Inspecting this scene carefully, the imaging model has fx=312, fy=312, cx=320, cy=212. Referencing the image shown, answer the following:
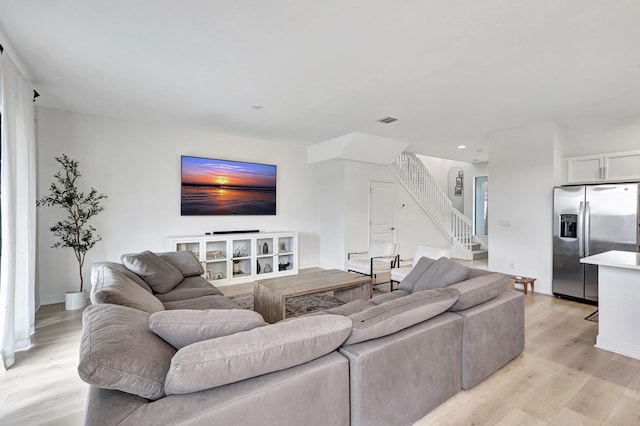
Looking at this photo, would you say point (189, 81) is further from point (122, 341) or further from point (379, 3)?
point (122, 341)

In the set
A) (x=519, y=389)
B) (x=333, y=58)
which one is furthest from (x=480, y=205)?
(x=333, y=58)

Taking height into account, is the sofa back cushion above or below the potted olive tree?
below

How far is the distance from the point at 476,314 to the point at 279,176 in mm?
4668

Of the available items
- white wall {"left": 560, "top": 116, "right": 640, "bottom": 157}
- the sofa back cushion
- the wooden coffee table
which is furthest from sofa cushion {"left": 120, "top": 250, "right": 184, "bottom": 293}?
white wall {"left": 560, "top": 116, "right": 640, "bottom": 157}

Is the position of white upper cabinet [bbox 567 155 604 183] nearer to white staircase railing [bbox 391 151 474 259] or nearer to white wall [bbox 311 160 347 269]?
white staircase railing [bbox 391 151 474 259]

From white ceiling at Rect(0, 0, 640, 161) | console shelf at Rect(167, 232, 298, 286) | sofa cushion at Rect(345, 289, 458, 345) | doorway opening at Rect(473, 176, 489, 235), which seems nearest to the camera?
sofa cushion at Rect(345, 289, 458, 345)

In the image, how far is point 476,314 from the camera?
2.14m

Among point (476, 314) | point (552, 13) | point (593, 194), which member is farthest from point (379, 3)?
point (593, 194)

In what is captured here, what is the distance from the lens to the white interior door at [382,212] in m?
6.59

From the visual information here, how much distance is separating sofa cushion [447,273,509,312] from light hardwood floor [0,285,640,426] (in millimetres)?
591

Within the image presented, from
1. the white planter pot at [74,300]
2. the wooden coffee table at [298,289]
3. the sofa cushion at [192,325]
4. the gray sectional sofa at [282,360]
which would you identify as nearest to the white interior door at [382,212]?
the wooden coffee table at [298,289]

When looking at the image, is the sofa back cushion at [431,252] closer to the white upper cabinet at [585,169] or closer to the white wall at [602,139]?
the white upper cabinet at [585,169]

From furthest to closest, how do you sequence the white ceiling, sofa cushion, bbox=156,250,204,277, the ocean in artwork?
1. the ocean in artwork
2. sofa cushion, bbox=156,250,204,277
3. the white ceiling

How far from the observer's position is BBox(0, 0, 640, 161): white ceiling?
6.96 ft
